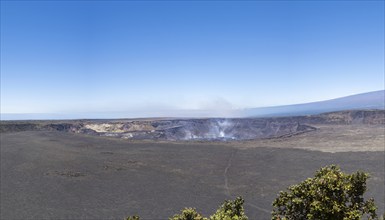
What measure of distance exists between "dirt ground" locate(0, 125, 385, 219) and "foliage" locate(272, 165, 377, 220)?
492 inches

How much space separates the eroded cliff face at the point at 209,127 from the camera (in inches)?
3152

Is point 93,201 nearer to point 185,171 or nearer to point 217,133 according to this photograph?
point 185,171

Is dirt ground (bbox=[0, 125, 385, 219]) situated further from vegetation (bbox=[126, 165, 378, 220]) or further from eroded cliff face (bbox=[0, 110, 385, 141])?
eroded cliff face (bbox=[0, 110, 385, 141])

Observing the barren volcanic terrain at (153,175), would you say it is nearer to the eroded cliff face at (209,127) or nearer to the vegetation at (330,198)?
the vegetation at (330,198)

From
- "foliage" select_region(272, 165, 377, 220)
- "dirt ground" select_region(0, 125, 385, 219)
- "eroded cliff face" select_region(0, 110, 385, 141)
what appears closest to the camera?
"foliage" select_region(272, 165, 377, 220)

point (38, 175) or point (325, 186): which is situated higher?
point (325, 186)

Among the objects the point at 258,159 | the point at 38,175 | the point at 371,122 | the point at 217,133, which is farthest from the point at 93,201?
the point at 371,122

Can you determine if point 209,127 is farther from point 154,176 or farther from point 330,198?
point 330,198

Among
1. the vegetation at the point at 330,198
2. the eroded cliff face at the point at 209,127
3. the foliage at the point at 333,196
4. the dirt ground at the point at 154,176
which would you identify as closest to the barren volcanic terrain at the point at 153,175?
the dirt ground at the point at 154,176

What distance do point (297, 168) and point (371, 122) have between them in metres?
66.4

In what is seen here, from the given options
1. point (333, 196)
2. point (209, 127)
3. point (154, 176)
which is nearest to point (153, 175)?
point (154, 176)

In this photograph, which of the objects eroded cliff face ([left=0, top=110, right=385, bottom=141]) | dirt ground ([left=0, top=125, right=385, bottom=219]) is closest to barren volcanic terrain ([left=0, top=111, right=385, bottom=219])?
dirt ground ([left=0, top=125, right=385, bottom=219])

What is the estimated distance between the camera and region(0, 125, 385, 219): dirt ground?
66.5ft

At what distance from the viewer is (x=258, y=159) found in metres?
37.3
